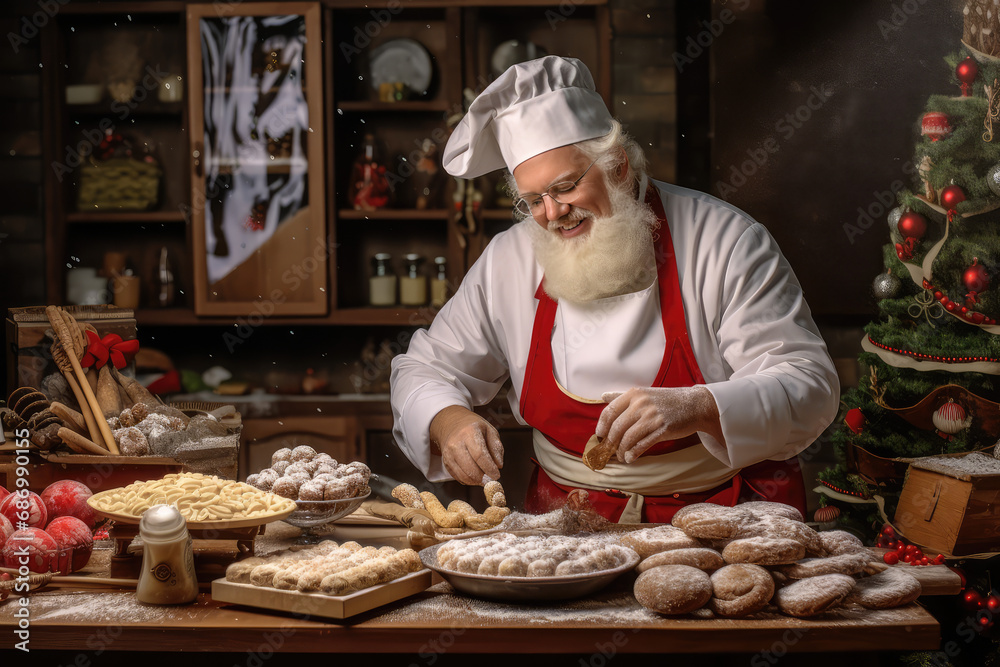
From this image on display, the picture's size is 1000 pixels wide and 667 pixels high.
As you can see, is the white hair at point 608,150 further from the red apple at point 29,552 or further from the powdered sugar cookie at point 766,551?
the red apple at point 29,552

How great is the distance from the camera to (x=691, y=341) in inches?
81.1

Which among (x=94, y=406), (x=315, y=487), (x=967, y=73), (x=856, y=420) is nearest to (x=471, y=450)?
(x=315, y=487)

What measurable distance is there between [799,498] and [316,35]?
2.80m

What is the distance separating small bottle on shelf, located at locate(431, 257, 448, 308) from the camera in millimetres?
3936

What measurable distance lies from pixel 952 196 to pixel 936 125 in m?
0.23

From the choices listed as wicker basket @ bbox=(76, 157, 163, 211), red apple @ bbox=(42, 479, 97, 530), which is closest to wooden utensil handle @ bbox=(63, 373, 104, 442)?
red apple @ bbox=(42, 479, 97, 530)

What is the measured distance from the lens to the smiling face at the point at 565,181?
1.99m

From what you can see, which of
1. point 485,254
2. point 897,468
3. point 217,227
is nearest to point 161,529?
point 485,254

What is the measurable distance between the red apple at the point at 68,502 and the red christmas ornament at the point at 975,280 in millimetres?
2446

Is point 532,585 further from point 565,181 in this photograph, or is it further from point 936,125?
point 936,125

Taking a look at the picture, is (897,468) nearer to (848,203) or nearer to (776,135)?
(848,203)

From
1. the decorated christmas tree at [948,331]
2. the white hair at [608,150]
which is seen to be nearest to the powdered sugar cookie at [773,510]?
the white hair at [608,150]

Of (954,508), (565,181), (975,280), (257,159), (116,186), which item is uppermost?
(257,159)

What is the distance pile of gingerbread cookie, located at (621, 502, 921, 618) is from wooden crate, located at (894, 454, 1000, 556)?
1.31 meters
